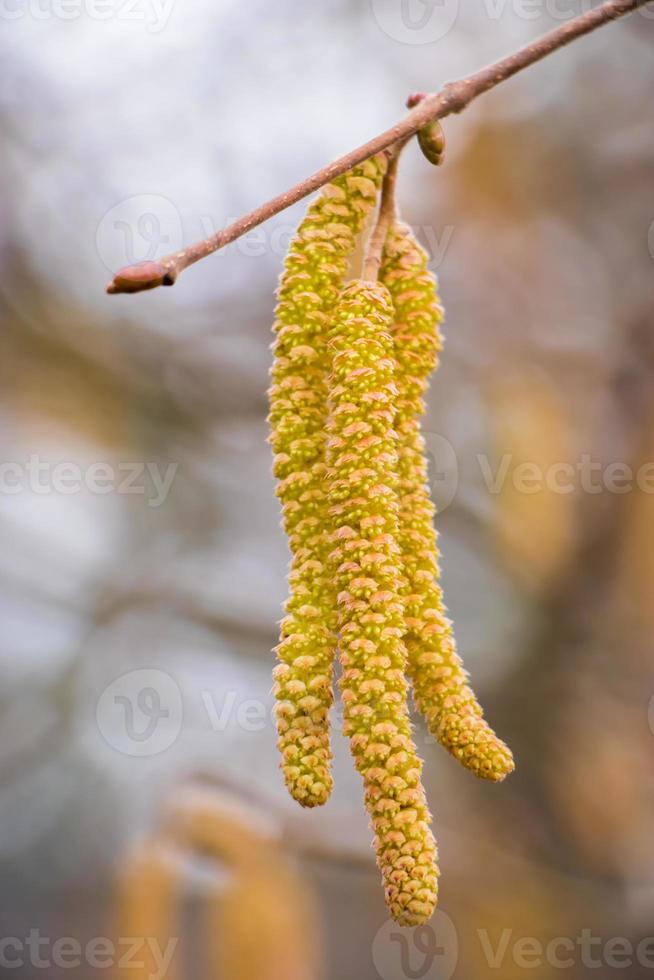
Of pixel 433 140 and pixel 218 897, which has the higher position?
pixel 433 140

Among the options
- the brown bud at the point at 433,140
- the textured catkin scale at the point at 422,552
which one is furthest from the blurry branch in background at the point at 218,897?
the brown bud at the point at 433,140

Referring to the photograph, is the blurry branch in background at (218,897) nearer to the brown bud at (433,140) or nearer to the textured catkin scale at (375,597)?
the textured catkin scale at (375,597)

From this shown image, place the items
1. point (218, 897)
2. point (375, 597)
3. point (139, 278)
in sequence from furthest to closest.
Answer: point (218, 897), point (375, 597), point (139, 278)

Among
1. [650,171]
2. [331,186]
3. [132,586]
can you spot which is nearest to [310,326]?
[331,186]

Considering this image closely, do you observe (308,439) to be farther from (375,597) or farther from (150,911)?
(150,911)

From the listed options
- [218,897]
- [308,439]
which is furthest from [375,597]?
[218,897]

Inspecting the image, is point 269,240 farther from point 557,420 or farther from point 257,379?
point 557,420

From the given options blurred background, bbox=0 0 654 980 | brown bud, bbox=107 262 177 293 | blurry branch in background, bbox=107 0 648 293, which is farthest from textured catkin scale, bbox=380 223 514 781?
blurred background, bbox=0 0 654 980
